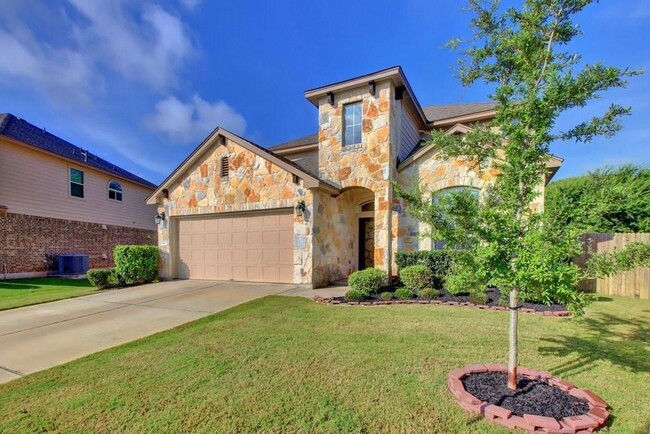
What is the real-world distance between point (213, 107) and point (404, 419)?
42753mm

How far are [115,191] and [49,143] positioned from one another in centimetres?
397

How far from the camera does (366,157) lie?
10445 millimetres

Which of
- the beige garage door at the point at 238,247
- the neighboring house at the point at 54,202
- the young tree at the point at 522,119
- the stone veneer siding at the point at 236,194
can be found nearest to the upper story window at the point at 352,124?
the stone veneer siding at the point at 236,194

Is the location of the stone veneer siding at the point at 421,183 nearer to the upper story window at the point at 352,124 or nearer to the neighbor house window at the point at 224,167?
the upper story window at the point at 352,124

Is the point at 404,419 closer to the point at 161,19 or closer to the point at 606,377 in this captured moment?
the point at 606,377

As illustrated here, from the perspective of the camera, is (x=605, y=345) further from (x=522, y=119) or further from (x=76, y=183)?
(x=76, y=183)

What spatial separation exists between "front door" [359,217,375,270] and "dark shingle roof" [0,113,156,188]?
15438 millimetres

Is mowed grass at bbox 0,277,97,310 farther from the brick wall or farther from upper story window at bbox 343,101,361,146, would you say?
upper story window at bbox 343,101,361,146

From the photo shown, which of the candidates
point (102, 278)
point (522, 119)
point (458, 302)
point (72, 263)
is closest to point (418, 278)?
point (458, 302)

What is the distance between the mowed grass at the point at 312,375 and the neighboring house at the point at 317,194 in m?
4.47

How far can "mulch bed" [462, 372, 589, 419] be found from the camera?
279 centimetres

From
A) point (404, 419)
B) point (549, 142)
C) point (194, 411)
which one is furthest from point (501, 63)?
point (194, 411)

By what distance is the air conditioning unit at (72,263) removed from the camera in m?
15.2

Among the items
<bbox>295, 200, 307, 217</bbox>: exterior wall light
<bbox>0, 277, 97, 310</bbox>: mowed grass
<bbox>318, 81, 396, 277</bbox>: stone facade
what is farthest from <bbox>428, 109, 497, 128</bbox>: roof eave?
<bbox>0, 277, 97, 310</bbox>: mowed grass
